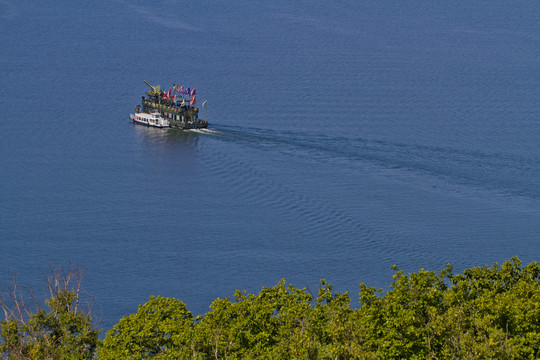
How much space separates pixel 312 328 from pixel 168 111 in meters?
87.7

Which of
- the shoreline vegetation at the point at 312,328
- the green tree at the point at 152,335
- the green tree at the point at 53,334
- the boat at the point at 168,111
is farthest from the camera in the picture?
the boat at the point at 168,111

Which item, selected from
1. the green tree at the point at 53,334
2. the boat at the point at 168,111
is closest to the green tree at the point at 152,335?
the green tree at the point at 53,334

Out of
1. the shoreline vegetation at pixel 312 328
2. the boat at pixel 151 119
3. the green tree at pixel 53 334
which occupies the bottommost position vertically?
the green tree at pixel 53 334

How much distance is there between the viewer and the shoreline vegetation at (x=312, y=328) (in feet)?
153

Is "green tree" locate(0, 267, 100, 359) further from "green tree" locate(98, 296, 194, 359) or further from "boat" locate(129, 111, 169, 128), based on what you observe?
"boat" locate(129, 111, 169, 128)

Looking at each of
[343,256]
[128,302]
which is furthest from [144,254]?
[343,256]

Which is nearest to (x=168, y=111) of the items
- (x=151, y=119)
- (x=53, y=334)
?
(x=151, y=119)

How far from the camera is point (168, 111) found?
134 m

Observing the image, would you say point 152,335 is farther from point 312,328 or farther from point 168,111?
point 168,111

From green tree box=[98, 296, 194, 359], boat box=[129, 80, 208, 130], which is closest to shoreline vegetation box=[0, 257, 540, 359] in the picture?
green tree box=[98, 296, 194, 359]

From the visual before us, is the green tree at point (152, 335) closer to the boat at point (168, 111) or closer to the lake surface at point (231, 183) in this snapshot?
the lake surface at point (231, 183)

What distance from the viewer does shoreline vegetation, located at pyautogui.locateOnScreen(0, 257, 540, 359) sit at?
46688mm

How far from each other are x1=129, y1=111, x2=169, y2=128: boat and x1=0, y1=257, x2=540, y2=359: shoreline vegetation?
81026 millimetres

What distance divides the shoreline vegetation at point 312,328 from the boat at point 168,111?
77645 millimetres
